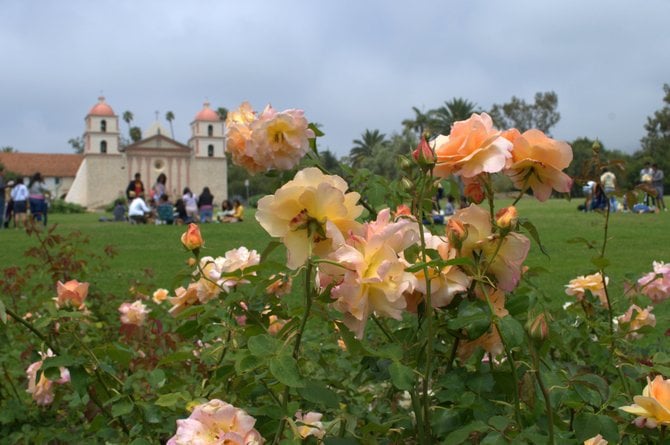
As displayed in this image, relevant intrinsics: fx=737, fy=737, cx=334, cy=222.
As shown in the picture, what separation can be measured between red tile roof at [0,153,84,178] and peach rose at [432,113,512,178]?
5950 centimetres

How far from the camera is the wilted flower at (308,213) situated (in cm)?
78

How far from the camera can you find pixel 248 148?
1099 millimetres

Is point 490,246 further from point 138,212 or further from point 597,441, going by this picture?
point 138,212

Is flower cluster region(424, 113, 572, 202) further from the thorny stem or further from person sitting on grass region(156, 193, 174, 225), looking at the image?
person sitting on grass region(156, 193, 174, 225)

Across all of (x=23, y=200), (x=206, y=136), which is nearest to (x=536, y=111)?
(x=206, y=136)

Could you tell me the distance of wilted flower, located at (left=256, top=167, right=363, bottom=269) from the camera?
78 centimetres

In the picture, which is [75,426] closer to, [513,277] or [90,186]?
[513,277]

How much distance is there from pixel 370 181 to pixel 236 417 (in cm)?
61

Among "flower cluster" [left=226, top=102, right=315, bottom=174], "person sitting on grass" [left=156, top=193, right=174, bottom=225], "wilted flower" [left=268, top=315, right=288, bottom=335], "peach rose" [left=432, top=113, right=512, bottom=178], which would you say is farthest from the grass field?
"person sitting on grass" [left=156, top=193, right=174, bottom=225]

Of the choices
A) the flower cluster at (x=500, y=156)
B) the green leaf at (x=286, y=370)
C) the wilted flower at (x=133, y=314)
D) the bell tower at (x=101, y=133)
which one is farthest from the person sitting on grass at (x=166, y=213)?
the bell tower at (x=101, y=133)

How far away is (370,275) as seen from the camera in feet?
2.49

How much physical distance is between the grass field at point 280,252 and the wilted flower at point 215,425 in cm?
217

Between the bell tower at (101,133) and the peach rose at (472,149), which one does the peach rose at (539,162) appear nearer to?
the peach rose at (472,149)

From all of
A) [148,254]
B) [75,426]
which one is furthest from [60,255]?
[148,254]
